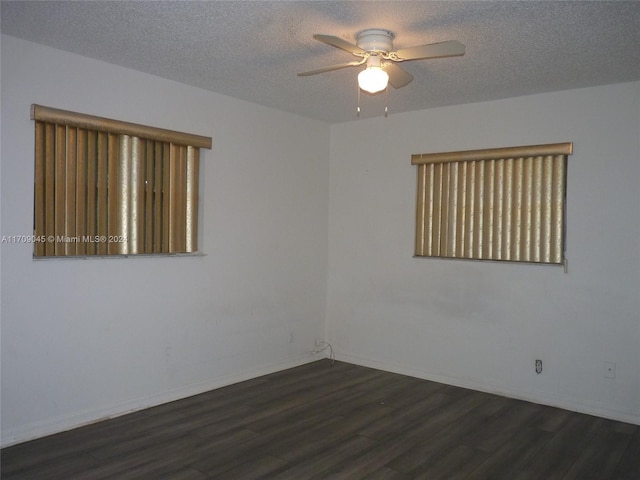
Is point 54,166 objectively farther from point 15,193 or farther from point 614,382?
point 614,382

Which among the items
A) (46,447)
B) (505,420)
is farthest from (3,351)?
(505,420)

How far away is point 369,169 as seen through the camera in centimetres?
554

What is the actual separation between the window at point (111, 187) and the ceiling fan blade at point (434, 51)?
6.84 ft

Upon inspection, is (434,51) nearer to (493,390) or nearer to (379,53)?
(379,53)

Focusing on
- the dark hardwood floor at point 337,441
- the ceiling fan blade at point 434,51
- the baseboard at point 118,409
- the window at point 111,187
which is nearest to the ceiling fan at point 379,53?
the ceiling fan blade at point 434,51

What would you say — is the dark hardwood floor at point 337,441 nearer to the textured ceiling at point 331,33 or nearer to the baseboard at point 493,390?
the baseboard at point 493,390

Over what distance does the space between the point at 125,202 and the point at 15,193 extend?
77 cm

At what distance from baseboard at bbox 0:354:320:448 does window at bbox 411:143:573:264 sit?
2102 mm

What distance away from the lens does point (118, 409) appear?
3887 mm

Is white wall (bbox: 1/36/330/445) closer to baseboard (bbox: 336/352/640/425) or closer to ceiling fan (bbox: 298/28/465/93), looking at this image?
baseboard (bbox: 336/352/640/425)

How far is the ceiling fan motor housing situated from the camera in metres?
3.04

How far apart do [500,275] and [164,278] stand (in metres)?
2.95

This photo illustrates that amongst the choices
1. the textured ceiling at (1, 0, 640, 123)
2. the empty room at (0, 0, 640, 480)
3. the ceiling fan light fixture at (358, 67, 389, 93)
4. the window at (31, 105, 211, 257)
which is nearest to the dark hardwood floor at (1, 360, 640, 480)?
the empty room at (0, 0, 640, 480)

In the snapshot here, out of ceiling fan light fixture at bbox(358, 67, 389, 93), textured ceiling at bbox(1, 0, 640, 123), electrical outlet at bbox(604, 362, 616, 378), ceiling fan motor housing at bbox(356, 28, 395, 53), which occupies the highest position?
textured ceiling at bbox(1, 0, 640, 123)
